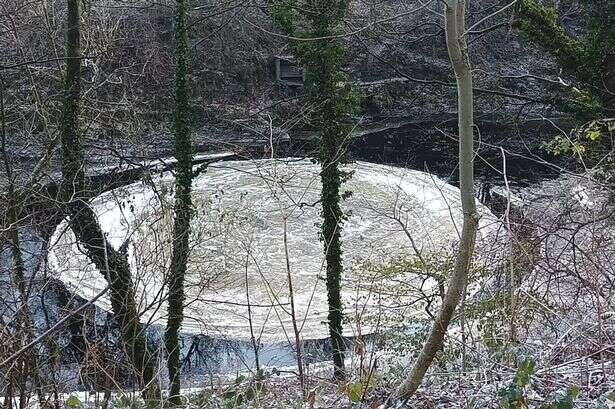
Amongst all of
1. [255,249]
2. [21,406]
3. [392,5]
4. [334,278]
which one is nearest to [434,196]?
[255,249]

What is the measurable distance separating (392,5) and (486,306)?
2365 cm

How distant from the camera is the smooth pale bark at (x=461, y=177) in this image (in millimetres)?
4281

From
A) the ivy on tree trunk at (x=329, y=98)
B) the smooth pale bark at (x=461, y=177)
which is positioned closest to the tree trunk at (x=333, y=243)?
the ivy on tree trunk at (x=329, y=98)

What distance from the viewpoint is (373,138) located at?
27578 millimetres

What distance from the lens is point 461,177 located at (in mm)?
4508

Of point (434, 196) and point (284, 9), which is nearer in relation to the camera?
point (284, 9)

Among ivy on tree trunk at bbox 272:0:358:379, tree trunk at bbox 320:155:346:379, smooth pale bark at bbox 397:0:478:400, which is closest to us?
smooth pale bark at bbox 397:0:478:400

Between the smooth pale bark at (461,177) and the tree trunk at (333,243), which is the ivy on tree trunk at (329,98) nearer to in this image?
the tree trunk at (333,243)

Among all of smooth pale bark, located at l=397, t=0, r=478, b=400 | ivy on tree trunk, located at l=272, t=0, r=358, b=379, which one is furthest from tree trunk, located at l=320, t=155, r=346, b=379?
smooth pale bark, located at l=397, t=0, r=478, b=400

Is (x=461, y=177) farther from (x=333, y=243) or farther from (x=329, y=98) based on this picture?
(x=329, y=98)

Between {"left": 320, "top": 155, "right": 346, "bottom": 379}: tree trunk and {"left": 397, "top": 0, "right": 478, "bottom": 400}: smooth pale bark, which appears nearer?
{"left": 397, "top": 0, "right": 478, "bottom": 400}: smooth pale bark

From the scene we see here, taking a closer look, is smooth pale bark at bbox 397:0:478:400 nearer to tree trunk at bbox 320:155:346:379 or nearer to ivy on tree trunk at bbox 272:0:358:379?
tree trunk at bbox 320:155:346:379

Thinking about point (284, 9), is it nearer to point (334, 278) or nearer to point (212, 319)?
point (334, 278)

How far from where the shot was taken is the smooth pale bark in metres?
4.28
